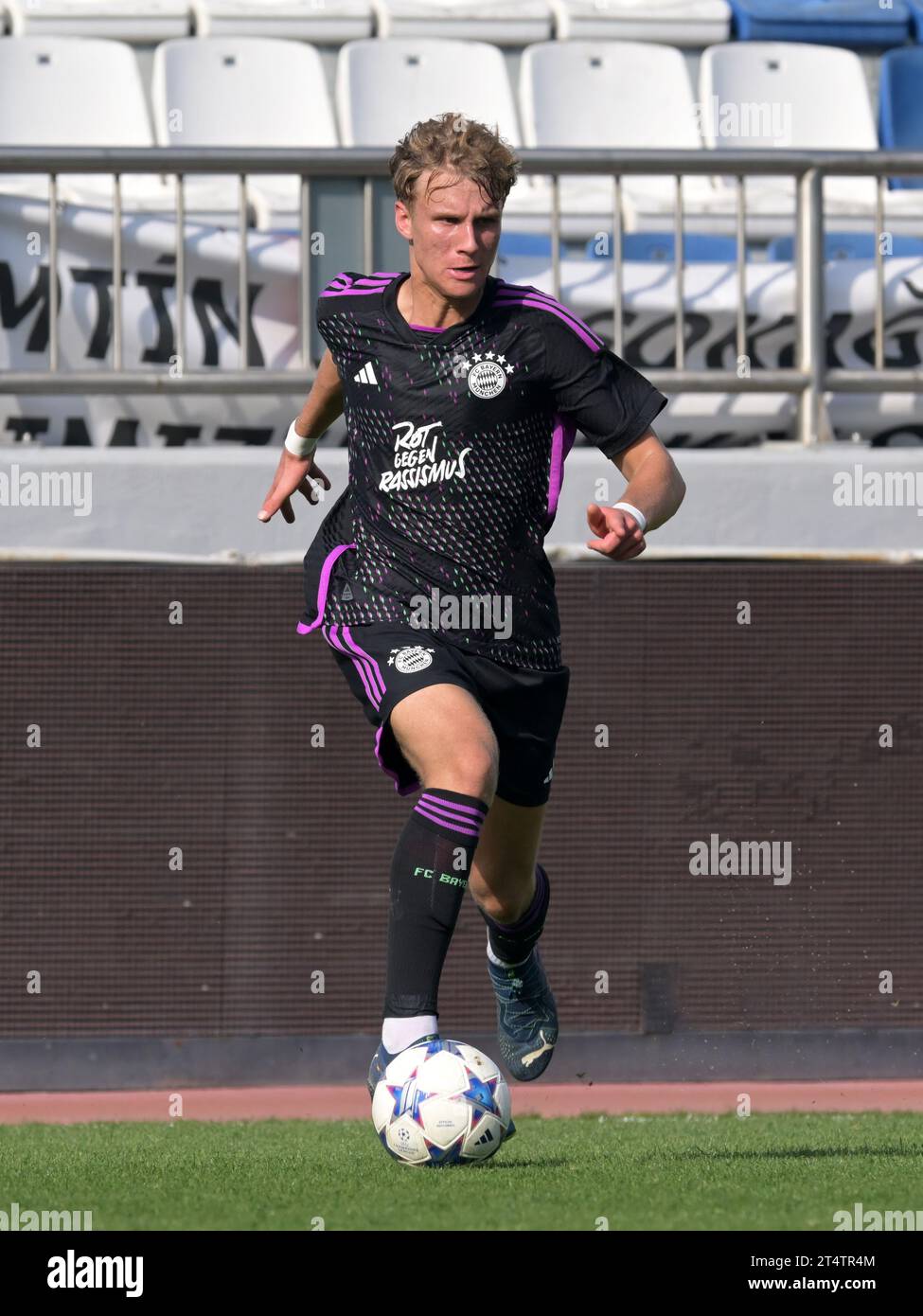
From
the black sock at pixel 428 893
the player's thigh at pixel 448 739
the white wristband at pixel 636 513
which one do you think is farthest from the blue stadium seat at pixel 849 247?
the black sock at pixel 428 893

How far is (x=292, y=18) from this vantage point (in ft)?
45.6

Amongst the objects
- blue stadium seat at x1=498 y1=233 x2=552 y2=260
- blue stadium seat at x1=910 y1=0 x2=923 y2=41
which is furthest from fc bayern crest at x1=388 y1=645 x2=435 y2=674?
blue stadium seat at x1=910 y1=0 x2=923 y2=41

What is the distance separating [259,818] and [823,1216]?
4641mm

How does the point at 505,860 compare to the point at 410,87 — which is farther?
the point at 410,87

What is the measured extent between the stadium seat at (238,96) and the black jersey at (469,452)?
27.2ft

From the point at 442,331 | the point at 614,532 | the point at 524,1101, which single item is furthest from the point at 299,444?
the point at 524,1101

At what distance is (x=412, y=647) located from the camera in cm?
484

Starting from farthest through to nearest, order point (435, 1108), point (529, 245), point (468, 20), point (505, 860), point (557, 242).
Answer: point (468, 20), point (529, 245), point (557, 242), point (505, 860), point (435, 1108)

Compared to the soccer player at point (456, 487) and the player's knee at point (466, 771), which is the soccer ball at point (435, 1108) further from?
the player's knee at point (466, 771)

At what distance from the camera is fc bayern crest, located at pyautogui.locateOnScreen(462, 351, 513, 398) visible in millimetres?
4984

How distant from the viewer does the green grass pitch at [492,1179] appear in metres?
4.02

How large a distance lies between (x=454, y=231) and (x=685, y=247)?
19.3 ft

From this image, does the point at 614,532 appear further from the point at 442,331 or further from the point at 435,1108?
the point at 435,1108
